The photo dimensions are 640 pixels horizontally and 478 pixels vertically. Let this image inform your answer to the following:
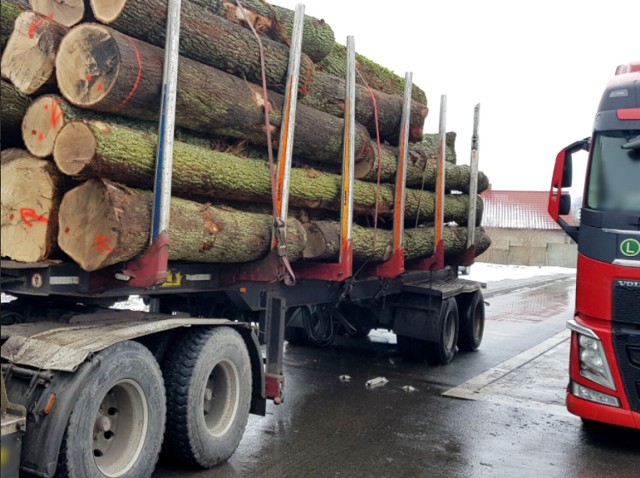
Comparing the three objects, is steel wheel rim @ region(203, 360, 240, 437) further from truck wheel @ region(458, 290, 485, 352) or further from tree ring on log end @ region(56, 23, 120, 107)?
truck wheel @ region(458, 290, 485, 352)

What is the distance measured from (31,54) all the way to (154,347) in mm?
2051

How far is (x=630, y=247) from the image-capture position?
236 inches

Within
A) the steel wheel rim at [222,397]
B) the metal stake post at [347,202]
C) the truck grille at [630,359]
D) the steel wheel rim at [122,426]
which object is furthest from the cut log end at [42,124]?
the truck grille at [630,359]

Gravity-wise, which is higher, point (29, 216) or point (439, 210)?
point (439, 210)

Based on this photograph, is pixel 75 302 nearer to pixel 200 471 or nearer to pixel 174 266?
pixel 174 266

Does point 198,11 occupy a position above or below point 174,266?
above

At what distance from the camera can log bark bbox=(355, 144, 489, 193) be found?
302 inches

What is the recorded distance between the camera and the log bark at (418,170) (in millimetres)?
7672

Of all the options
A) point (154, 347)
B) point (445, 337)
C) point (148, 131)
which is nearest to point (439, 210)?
point (445, 337)

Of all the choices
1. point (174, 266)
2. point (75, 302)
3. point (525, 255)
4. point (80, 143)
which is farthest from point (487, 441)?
point (525, 255)

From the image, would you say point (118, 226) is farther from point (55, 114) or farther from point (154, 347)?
point (154, 347)

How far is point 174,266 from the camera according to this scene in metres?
5.33

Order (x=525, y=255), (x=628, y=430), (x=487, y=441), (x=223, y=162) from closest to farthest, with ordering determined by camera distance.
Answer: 1. (x=223, y=162)
2. (x=487, y=441)
3. (x=628, y=430)
4. (x=525, y=255)

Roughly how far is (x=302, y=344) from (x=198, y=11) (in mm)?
6231
